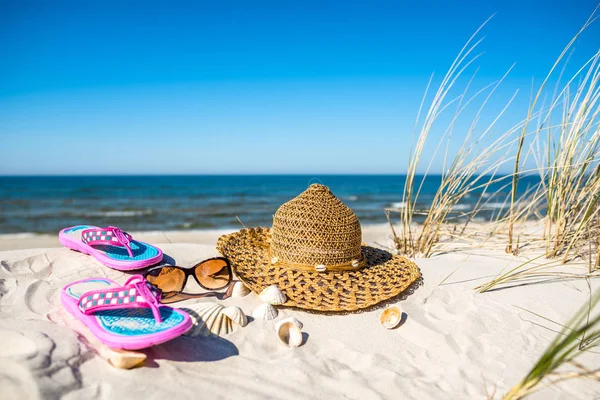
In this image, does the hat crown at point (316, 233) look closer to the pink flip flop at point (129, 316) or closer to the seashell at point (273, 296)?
the seashell at point (273, 296)

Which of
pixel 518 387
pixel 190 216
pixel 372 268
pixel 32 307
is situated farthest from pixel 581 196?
pixel 190 216

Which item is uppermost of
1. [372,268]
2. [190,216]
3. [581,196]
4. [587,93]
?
[587,93]

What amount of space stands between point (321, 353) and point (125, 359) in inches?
34.7

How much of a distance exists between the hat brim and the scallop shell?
13.5 inches

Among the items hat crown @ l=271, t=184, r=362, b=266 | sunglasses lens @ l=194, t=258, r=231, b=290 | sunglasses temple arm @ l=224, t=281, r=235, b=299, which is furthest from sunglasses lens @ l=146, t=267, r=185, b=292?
hat crown @ l=271, t=184, r=362, b=266

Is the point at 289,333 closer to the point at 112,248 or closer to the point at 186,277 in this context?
the point at 186,277

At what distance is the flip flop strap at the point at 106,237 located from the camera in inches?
103

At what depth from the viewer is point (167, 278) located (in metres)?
2.28

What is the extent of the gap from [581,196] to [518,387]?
7.76 ft

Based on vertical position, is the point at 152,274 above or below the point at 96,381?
above

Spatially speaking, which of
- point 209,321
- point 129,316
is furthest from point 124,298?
point 209,321

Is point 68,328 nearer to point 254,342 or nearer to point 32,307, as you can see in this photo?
point 32,307

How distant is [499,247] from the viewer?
3.44 m

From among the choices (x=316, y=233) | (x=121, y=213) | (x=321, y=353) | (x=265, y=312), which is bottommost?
(x=121, y=213)
